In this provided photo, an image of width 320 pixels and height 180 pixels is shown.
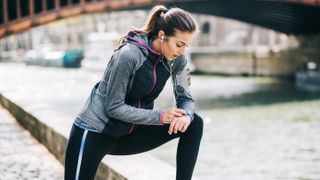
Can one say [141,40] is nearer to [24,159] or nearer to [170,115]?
[170,115]

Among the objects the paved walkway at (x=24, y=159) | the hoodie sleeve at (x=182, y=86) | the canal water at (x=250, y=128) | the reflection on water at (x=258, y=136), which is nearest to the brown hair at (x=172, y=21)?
the hoodie sleeve at (x=182, y=86)

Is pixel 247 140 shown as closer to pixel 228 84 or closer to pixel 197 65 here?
pixel 228 84

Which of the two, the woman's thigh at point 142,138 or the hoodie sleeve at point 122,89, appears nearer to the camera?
the hoodie sleeve at point 122,89

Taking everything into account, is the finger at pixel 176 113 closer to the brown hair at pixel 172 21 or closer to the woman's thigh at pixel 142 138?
the woman's thigh at pixel 142 138

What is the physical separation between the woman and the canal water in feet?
13.5

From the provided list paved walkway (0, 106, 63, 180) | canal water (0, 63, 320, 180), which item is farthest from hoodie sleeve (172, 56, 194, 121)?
canal water (0, 63, 320, 180)

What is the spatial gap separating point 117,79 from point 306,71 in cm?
2077

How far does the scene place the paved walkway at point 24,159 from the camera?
3.62m

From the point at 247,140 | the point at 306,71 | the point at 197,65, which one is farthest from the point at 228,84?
the point at 247,140

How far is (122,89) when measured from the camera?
205 cm

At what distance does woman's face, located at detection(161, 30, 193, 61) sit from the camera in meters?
2.05

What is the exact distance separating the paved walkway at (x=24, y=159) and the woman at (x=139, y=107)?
1.41 metres

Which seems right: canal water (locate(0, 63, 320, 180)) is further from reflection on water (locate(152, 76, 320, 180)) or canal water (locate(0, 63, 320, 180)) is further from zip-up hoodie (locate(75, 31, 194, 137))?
zip-up hoodie (locate(75, 31, 194, 137))

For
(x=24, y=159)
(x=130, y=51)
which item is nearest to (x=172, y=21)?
(x=130, y=51)
